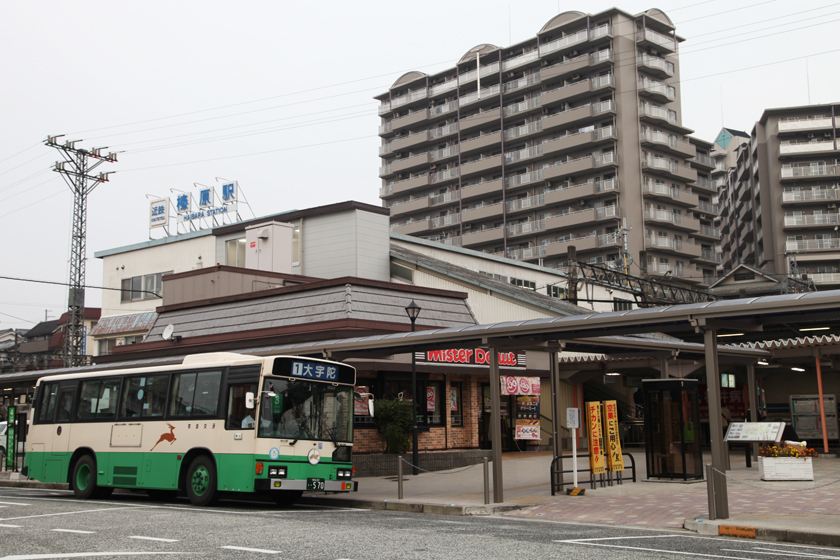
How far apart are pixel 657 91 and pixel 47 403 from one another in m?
68.1

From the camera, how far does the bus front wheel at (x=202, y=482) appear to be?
A: 15500 mm

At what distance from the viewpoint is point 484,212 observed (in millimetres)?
82188

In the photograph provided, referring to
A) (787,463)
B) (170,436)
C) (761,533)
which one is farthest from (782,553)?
(170,436)

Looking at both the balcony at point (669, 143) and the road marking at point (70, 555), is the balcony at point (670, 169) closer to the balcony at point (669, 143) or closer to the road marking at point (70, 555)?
the balcony at point (669, 143)

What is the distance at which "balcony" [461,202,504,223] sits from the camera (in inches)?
3193

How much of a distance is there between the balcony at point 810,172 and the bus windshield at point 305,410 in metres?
73.6

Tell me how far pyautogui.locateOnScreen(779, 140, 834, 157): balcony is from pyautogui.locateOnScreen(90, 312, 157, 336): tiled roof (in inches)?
2518

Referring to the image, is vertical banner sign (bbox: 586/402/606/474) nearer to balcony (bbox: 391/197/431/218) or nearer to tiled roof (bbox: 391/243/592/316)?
tiled roof (bbox: 391/243/592/316)

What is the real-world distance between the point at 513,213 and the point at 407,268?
147 feet

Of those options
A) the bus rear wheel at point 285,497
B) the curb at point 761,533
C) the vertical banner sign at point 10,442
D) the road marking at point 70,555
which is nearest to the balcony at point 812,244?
the vertical banner sign at point 10,442

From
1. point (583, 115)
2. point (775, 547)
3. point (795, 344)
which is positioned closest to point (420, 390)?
point (795, 344)

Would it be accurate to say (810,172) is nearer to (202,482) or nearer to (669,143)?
(669,143)

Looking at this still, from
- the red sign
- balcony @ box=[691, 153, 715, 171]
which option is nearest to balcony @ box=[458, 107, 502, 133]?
balcony @ box=[691, 153, 715, 171]

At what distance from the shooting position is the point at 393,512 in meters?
15.1
